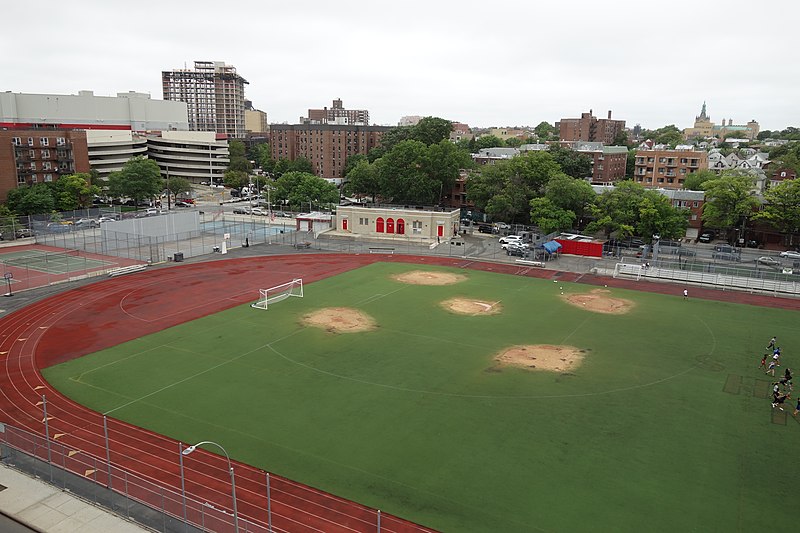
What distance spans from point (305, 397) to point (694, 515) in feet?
61.0

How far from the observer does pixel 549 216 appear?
243ft

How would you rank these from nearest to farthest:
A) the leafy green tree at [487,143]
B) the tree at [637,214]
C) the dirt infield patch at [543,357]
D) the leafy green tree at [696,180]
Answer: the dirt infield patch at [543,357]
the tree at [637,214]
the leafy green tree at [696,180]
the leafy green tree at [487,143]

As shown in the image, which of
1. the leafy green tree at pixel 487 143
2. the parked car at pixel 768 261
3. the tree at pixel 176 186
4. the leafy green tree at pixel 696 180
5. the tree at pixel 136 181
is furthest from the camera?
the leafy green tree at pixel 487 143

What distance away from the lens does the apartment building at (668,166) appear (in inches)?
4063

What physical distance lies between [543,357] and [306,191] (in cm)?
6937

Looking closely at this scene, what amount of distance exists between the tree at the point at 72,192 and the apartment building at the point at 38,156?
546 cm

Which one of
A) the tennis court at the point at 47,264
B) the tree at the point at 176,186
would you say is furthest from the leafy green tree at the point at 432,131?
the tennis court at the point at 47,264

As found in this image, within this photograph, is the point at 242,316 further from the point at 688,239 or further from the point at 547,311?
the point at 688,239

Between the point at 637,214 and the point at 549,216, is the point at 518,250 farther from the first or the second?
the point at 637,214

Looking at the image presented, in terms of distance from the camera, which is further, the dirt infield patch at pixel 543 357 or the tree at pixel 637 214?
the tree at pixel 637 214

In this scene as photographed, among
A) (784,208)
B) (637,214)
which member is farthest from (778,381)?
(784,208)

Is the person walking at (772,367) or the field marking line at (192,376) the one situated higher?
the person walking at (772,367)

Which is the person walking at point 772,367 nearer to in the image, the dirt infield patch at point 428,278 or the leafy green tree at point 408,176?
the dirt infield patch at point 428,278

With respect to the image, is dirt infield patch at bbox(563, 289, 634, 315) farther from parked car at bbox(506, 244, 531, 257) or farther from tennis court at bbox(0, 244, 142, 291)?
tennis court at bbox(0, 244, 142, 291)
